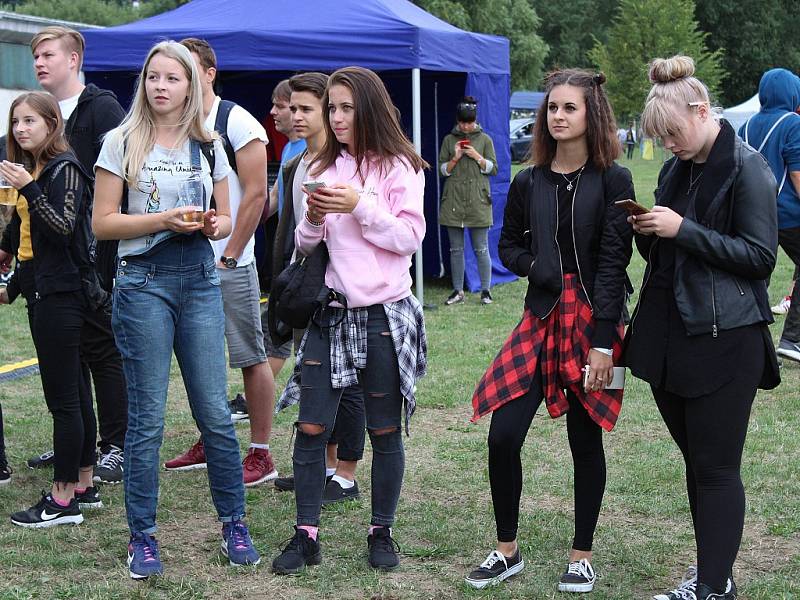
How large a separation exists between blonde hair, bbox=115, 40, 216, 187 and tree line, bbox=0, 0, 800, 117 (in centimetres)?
2965

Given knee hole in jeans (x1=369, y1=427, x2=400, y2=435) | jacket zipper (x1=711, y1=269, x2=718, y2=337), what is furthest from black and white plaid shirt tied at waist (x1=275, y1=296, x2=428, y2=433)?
jacket zipper (x1=711, y1=269, x2=718, y2=337)

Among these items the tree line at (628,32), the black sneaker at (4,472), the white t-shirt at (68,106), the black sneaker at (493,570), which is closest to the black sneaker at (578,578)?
the black sneaker at (493,570)

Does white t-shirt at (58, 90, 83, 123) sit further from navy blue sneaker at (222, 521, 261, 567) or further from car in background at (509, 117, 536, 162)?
car in background at (509, 117, 536, 162)

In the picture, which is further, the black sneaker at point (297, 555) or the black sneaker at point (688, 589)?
the black sneaker at point (297, 555)

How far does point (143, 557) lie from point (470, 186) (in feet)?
22.2

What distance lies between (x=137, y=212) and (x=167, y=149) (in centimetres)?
24

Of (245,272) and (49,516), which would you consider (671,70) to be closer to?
(245,272)

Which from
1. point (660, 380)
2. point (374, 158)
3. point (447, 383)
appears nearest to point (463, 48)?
point (447, 383)

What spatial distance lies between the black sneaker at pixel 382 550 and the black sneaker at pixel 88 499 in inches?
51.7

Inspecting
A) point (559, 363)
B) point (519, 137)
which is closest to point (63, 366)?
point (559, 363)

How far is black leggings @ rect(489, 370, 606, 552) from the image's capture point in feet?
11.4

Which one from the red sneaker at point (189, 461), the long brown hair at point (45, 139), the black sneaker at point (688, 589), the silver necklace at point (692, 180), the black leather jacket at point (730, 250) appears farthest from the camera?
the red sneaker at point (189, 461)

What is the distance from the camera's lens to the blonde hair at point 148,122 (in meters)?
3.48

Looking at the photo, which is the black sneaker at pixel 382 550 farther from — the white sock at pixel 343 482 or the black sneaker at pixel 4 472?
the black sneaker at pixel 4 472
